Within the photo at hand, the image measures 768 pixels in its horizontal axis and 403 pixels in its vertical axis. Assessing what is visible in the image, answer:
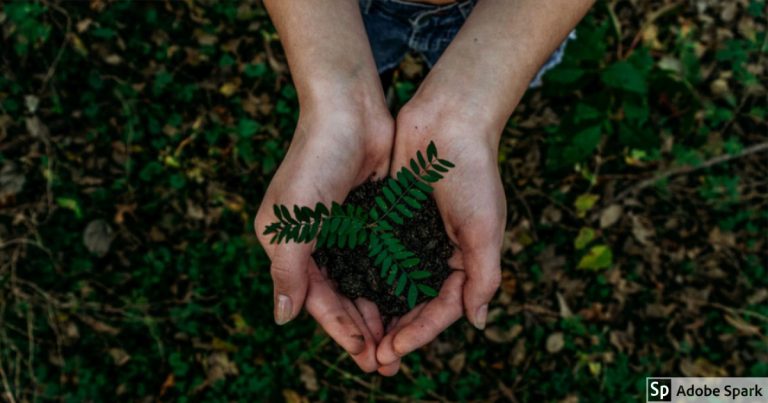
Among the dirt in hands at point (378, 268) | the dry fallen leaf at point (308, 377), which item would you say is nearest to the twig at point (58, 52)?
the dry fallen leaf at point (308, 377)

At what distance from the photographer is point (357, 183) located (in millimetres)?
2773

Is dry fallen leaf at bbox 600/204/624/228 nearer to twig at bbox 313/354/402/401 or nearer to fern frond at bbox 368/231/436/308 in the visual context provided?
twig at bbox 313/354/402/401

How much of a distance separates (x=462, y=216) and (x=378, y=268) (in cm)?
42

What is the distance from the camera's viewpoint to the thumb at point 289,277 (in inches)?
96.0

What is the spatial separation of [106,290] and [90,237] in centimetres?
37

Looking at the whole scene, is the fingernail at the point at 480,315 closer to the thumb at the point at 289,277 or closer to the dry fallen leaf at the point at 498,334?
the thumb at the point at 289,277

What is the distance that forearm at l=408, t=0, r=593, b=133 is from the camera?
2.66 meters

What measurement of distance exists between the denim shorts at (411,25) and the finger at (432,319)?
116 centimetres

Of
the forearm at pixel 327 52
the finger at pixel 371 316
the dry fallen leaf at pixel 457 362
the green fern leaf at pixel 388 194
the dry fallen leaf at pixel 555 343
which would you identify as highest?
the forearm at pixel 327 52

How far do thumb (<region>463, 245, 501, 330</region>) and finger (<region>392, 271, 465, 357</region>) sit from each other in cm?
6

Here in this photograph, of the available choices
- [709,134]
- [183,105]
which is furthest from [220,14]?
[709,134]

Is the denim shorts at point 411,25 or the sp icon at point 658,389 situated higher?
the denim shorts at point 411,25

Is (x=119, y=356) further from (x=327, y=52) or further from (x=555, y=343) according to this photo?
(x=555, y=343)

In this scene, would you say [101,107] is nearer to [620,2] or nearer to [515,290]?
[515,290]
